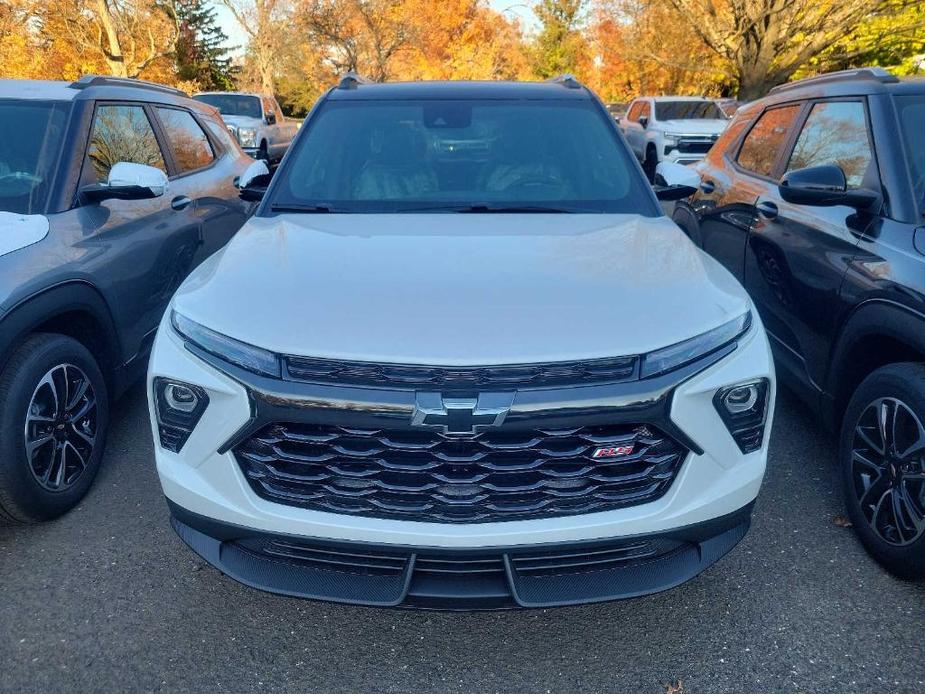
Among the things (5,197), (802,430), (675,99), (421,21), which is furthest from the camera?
(421,21)

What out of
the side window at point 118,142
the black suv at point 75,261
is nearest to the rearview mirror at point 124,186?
the black suv at point 75,261

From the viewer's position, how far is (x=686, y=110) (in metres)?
15.9

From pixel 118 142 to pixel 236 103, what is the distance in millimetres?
13051

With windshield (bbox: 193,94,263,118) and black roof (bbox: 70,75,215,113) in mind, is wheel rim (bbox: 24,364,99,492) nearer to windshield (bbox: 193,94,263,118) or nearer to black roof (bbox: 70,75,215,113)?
black roof (bbox: 70,75,215,113)

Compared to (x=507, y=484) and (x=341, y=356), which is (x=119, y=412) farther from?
(x=507, y=484)

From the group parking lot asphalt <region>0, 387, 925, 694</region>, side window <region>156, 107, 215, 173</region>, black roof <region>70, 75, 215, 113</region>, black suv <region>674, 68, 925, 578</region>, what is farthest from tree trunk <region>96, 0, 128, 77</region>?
parking lot asphalt <region>0, 387, 925, 694</region>

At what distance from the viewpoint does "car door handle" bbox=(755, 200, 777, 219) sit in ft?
12.9

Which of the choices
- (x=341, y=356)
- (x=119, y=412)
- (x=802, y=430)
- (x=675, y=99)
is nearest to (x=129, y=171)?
(x=119, y=412)

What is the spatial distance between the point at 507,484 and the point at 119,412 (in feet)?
9.55

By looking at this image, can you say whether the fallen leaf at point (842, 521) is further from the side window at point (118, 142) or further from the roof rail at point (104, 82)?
the roof rail at point (104, 82)

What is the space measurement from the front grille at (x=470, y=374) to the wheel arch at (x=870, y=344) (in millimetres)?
1245

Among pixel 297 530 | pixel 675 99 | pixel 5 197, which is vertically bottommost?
pixel 675 99

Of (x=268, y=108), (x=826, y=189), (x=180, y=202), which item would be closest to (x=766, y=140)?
(x=826, y=189)

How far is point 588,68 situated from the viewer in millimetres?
43625
